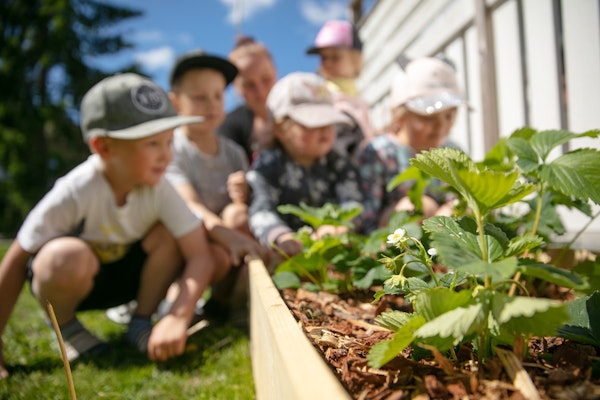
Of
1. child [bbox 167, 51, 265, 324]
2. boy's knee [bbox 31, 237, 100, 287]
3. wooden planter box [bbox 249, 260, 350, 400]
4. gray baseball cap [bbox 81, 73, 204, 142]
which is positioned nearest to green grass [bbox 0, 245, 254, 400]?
boy's knee [bbox 31, 237, 100, 287]

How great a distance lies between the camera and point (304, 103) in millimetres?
2229

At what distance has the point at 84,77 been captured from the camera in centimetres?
1595

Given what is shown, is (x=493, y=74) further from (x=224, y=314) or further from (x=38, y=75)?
(x=38, y=75)

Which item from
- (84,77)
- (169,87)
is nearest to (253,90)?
(169,87)

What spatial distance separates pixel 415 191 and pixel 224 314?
1277 mm

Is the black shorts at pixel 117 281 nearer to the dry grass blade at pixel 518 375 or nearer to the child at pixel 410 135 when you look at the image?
Answer: the child at pixel 410 135

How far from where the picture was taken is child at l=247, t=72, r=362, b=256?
2.14 m

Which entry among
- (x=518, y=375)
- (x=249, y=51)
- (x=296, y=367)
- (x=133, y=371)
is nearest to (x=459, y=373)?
(x=518, y=375)

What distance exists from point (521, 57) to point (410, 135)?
0.62 metres

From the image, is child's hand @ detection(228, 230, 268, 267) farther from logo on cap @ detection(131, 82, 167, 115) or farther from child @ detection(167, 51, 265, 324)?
logo on cap @ detection(131, 82, 167, 115)

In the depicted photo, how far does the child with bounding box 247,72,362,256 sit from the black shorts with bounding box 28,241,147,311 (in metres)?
0.56

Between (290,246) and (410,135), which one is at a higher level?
(410,135)

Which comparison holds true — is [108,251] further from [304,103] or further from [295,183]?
[304,103]

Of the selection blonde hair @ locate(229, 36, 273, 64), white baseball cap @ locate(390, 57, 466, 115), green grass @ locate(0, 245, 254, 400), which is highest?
blonde hair @ locate(229, 36, 273, 64)
